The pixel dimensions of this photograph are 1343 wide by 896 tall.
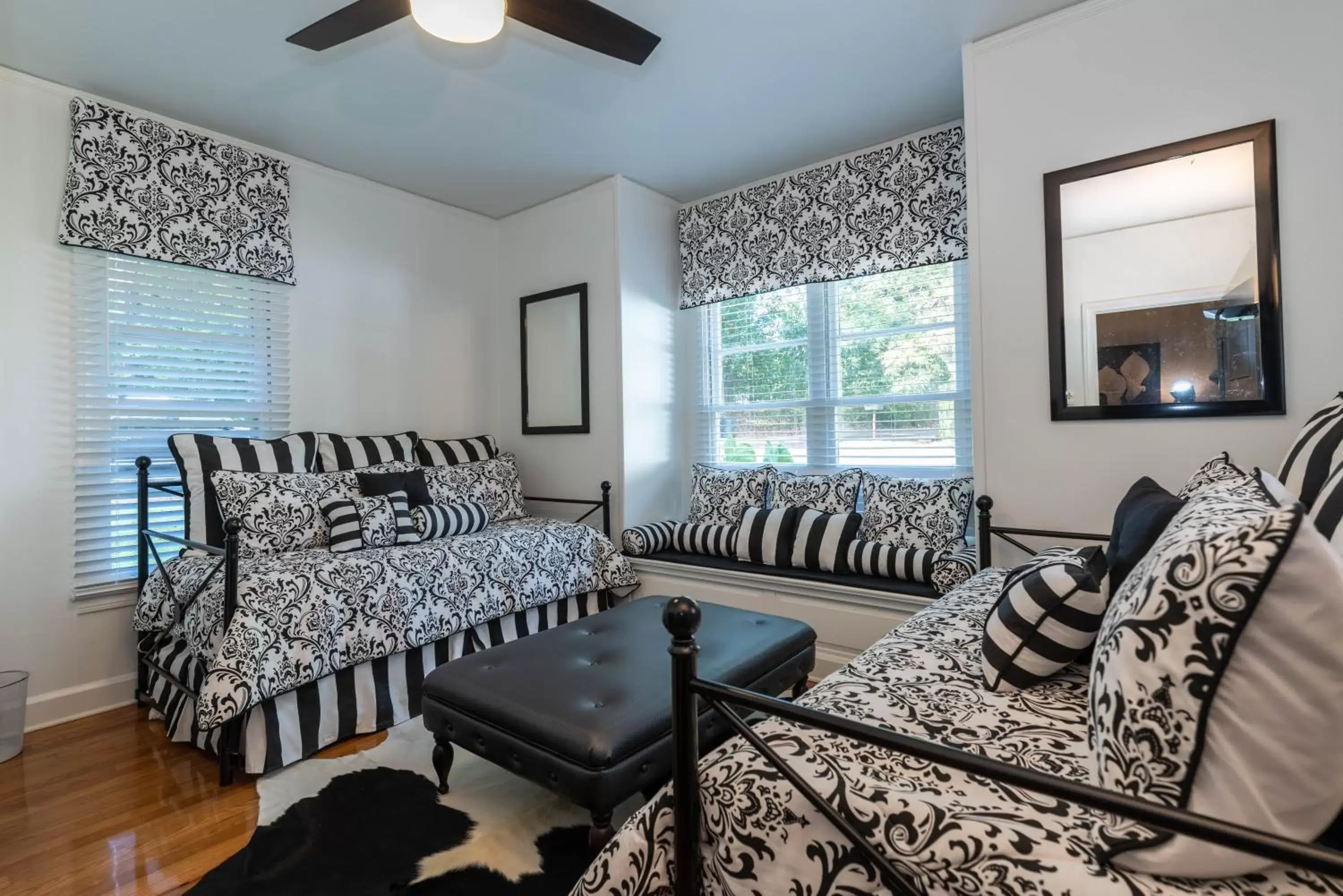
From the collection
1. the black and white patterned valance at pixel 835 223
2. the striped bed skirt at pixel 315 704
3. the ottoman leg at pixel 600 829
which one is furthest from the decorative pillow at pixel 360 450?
the ottoman leg at pixel 600 829

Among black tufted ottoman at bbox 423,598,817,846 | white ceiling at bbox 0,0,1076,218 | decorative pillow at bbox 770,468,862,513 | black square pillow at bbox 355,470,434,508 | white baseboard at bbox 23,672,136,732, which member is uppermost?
white ceiling at bbox 0,0,1076,218

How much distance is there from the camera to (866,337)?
3.36 m

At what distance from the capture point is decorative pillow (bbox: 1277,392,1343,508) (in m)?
1.23

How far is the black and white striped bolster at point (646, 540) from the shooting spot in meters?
3.40

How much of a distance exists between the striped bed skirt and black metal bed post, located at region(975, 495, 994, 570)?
2.09 metres

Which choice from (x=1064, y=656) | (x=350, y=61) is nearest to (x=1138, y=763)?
(x=1064, y=656)

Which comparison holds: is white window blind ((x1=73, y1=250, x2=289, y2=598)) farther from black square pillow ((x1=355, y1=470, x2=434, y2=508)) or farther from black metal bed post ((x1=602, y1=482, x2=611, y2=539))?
black metal bed post ((x1=602, y1=482, x2=611, y2=539))

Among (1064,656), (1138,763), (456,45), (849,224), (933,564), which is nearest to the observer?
(1138,763)

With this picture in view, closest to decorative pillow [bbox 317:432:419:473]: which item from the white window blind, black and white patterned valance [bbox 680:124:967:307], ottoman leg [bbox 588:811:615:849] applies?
the white window blind

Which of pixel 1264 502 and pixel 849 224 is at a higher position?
pixel 849 224

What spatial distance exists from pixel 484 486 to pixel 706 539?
127 cm

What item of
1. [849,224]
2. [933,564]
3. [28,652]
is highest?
[849,224]

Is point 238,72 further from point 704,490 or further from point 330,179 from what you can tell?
point 704,490

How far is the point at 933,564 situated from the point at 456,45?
9.00 ft
